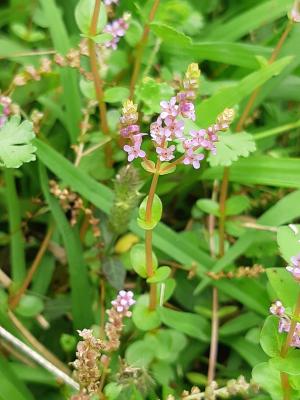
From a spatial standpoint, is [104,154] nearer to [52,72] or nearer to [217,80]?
[52,72]

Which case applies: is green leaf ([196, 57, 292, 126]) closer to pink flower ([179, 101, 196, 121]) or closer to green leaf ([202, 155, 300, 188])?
green leaf ([202, 155, 300, 188])

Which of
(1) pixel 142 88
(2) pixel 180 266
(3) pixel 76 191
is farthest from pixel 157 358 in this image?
(1) pixel 142 88

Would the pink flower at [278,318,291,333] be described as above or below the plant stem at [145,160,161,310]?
below

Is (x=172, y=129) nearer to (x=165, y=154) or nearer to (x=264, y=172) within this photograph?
(x=165, y=154)

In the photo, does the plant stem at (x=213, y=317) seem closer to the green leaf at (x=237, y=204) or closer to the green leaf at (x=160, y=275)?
the green leaf at (x=237, y=204)

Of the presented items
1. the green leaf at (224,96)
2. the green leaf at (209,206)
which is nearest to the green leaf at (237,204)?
the green leaf at (209,206)

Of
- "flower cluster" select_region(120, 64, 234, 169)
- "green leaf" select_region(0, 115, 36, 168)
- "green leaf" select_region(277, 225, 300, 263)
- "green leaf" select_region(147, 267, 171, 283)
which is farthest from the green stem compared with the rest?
"green leaf" select_region(277, 225, 300, 263)
